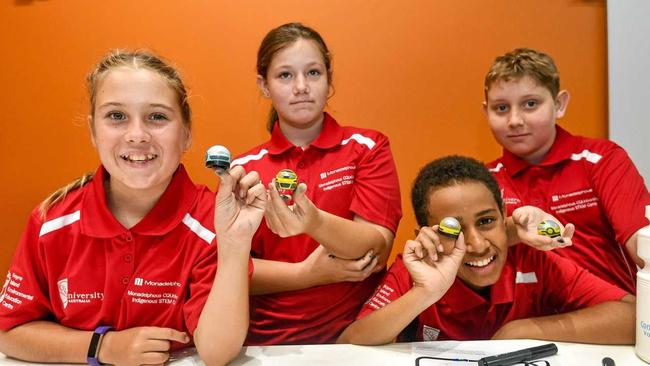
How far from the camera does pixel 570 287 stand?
1.14 meters

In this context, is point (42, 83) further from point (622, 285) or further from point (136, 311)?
point (622, 285)

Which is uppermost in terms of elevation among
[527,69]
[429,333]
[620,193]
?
[527,69]

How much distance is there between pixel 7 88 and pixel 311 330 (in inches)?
59.6

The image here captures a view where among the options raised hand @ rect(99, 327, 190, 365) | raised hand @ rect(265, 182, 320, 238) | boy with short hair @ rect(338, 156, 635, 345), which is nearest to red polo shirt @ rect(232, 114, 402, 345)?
boy with short hair @ rect(338, 156, 635, 345)

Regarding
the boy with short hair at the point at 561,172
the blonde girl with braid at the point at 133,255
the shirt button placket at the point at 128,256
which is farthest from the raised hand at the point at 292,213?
the boy with short hair at the point at 561,172

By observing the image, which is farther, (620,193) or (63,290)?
(620,193)

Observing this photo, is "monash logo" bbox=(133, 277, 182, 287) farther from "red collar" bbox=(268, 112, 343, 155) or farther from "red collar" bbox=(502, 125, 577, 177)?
"red collar" bbox=(502, 125, 577, 177)

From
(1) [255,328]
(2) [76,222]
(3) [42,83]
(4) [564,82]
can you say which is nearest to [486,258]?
(1) [255,328]

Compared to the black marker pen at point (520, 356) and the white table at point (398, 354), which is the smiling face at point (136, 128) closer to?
the white table at point (398, 354)

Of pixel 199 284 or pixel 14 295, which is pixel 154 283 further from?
pixel 14 295

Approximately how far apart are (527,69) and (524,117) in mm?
142

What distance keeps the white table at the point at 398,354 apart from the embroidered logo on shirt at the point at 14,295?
0.34 ft

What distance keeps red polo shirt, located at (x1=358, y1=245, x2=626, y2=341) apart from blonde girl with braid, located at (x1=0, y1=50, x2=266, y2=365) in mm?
360

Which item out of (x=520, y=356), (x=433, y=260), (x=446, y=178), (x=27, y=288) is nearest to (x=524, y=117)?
(x=446, y=178)
